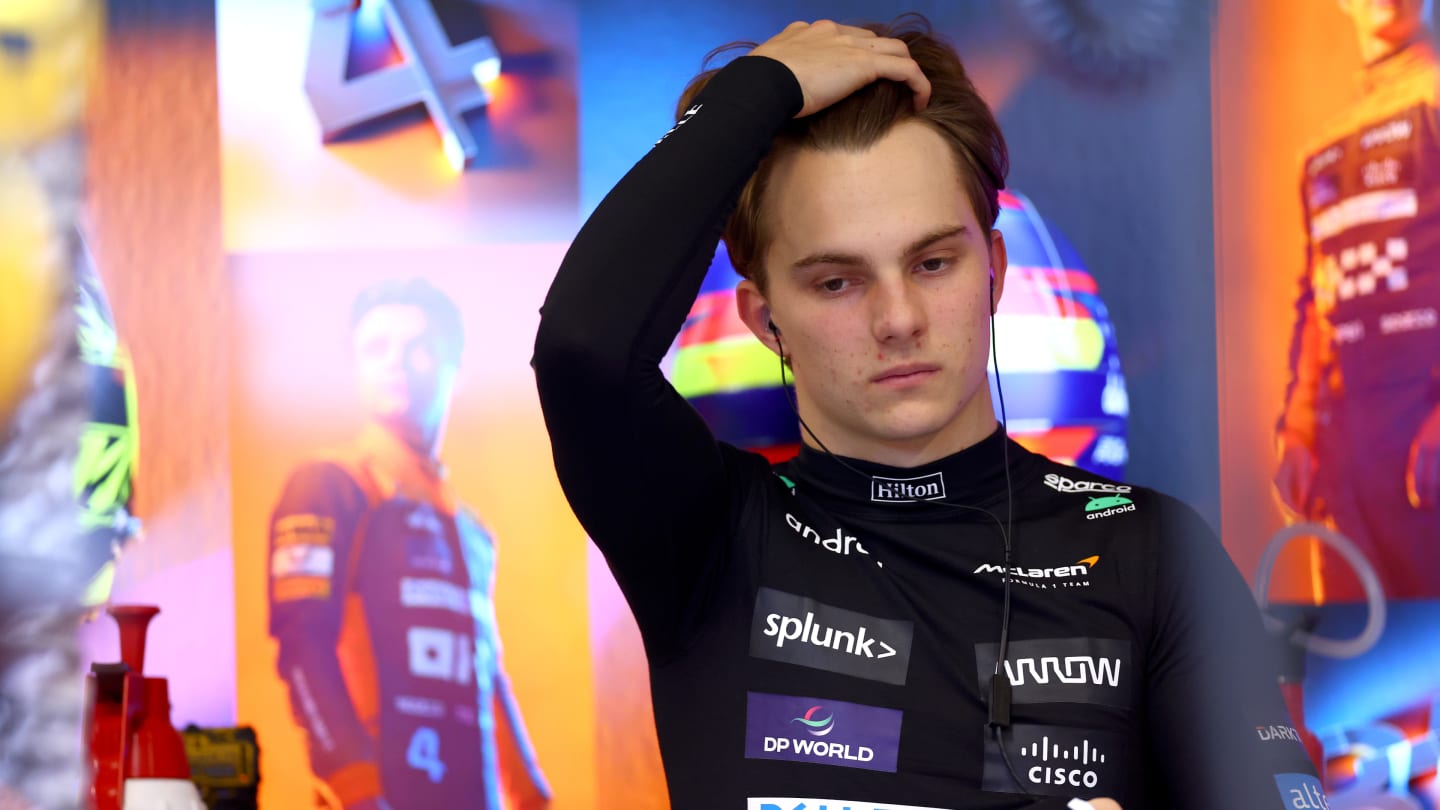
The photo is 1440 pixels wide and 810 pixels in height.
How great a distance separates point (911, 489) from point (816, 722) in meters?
0.25

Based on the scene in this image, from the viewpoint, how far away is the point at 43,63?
1905 millimetres

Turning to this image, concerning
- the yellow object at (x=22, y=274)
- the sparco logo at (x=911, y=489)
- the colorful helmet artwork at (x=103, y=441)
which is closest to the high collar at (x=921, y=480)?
the sparco logo at (x=911, y=489)

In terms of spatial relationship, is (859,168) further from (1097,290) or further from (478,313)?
(478,313)

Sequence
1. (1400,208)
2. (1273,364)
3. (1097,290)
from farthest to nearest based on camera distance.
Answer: (1097,290), (1400,208), (1273,364)

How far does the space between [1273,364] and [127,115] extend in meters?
1.89

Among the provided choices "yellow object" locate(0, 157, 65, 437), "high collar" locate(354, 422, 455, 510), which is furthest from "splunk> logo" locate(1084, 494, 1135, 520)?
"yellow object" locate(0, 157, 65, 437)

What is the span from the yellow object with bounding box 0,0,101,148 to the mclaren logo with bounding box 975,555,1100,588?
1.53 metres

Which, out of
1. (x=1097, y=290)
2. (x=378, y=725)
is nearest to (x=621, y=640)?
(x=378, y=725)

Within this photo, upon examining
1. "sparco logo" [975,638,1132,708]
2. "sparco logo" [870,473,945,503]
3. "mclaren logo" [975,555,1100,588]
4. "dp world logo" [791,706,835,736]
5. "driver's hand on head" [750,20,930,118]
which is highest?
"driver's hand on head" [750,20,930,118]

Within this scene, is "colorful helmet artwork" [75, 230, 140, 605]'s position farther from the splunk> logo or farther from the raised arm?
the splunk> logo

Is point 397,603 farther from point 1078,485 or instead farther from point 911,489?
point 1078,485

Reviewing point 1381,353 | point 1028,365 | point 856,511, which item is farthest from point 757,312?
point 1381,353

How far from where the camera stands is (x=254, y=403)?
73.7 inches

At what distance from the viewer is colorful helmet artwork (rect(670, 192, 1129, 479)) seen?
1682mm
